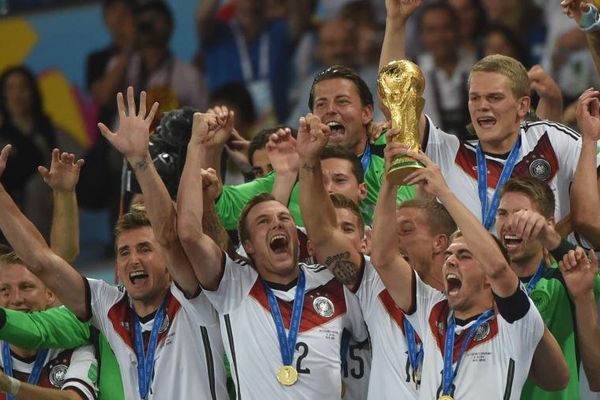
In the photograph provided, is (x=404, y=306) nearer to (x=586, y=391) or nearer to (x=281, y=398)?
(x=281, y=398)

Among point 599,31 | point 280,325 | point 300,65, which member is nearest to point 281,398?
point 280,325

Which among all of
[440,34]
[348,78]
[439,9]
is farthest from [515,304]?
[439,9]

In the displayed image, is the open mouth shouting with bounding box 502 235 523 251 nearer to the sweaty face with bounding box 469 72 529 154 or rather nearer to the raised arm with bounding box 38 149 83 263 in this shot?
the sweaty face with bounding box 469 72 529 154

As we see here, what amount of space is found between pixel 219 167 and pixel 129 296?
4.43ft

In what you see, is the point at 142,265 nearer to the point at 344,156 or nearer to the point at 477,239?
the point at 344,156

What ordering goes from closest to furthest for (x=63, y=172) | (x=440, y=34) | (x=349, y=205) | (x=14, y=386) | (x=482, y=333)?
(x=482, y=333)
(x=14, y=386)
(x=349, y=205)
(x=63, y=172)
(x=440, y=34)

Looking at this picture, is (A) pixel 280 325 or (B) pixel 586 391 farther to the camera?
(B) pixel 586 391

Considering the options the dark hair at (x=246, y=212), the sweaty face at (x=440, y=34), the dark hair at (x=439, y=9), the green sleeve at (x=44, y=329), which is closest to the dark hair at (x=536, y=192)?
the dark hair at (x=246, y=212)

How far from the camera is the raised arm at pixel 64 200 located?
8.70 meters

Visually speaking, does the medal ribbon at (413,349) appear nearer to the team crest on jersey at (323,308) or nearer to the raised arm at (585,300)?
the team crest on jersey at (323,308)

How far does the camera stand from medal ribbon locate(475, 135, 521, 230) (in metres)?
8.50

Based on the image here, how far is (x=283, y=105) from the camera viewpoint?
44.2 ft

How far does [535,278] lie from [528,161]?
80 centimetres

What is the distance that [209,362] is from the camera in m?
8.33
